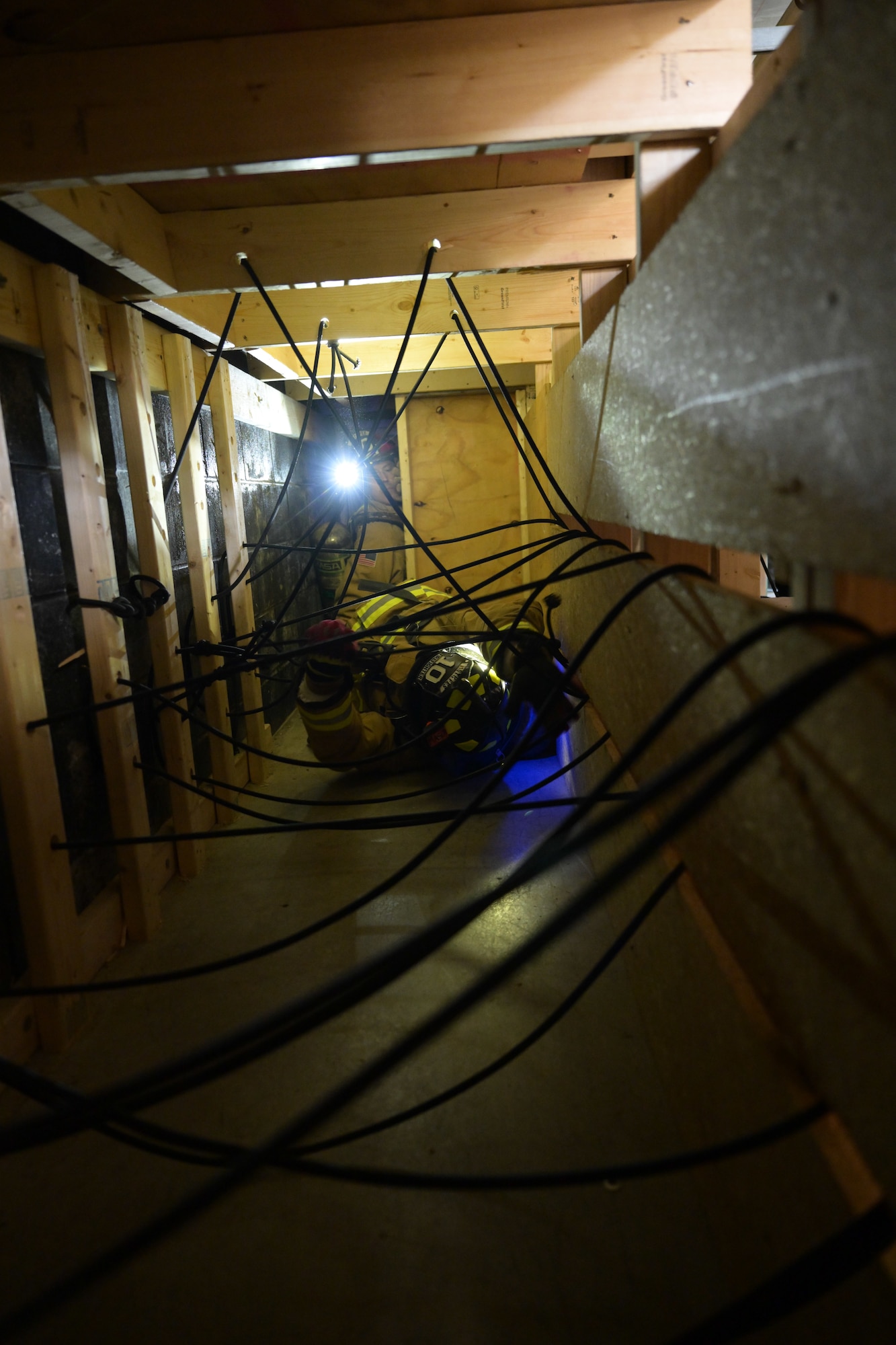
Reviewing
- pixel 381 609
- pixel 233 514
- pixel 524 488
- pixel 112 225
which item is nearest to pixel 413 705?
pixel 381 609

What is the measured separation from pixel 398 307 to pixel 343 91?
5.07 ft

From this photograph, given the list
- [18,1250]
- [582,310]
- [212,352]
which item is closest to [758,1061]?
[18,1250]

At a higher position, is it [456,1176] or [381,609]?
[381,609]

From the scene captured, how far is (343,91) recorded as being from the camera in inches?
53.9

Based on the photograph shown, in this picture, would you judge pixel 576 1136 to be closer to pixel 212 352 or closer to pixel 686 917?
pixel 686 917

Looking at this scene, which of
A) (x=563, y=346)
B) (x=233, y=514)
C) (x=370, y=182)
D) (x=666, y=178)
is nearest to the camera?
(x=666, y=178)

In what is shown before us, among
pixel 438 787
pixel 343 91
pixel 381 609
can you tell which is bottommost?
pixel 438 787

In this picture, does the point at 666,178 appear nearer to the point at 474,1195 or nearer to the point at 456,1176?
the point at 456,1176

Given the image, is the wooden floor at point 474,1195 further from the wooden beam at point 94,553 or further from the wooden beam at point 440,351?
the wooden beam at point 440,351

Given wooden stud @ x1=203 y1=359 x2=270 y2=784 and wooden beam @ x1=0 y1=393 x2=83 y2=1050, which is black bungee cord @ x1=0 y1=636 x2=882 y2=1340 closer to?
wooden beam @ x1=0 y1=393 x2=83 y2=1050

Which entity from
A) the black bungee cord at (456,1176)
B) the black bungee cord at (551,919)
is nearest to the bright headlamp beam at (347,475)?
the black bungee cord at (456,1176)

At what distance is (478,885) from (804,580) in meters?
1.95

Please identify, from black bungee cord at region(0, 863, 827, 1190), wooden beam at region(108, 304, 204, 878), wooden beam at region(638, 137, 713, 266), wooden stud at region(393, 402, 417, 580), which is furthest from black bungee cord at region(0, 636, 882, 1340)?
wooden stud at region(393, 402, 417, 580)

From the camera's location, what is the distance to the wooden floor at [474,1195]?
3.32 ft
